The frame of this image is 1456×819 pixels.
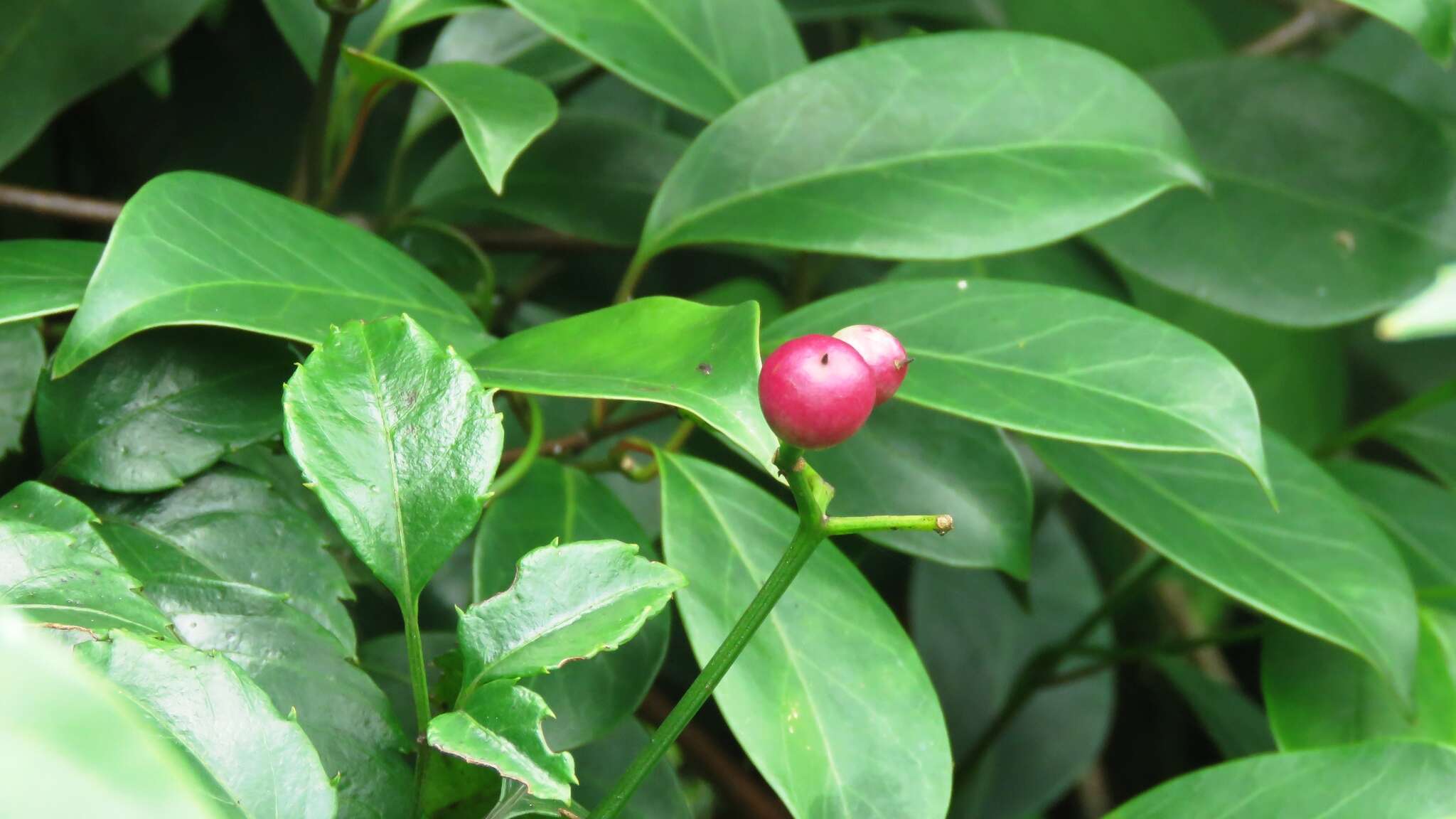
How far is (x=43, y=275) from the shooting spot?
44cm

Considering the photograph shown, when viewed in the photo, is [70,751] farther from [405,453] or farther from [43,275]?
[43,275]

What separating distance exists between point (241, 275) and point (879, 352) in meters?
0.23

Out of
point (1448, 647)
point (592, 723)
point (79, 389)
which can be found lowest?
point (1448, 647)

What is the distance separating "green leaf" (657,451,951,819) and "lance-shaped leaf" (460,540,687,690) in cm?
9

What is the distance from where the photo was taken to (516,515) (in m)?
0.52

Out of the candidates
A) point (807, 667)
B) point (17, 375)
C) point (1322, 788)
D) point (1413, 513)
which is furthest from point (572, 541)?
point (1413, 513)

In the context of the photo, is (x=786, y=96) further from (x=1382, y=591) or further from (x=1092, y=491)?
(x=1382, y=591)

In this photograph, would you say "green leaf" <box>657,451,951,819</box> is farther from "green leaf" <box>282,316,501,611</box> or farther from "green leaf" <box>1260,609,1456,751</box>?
"green leaf" <box>1260,609,1456,751</box>

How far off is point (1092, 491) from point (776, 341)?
0.59 feet

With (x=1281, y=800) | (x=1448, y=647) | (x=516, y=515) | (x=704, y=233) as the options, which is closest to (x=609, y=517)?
(x=516, y=515)

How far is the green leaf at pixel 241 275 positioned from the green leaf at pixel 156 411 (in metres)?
0.04

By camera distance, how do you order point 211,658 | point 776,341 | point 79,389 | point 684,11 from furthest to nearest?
point 684,11 < point 776,341 < point 79,389 < point 211,658

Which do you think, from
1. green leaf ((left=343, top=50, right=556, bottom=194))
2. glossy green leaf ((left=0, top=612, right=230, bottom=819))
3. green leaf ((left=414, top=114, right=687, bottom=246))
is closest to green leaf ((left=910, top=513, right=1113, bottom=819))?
green leaf ((left=414, top=114, right=687, bottom=246))

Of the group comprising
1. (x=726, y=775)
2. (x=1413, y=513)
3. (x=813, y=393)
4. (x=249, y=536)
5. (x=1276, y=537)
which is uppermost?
(x=813, y=393)
